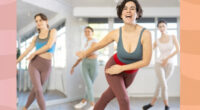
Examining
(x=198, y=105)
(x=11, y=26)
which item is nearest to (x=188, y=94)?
(x=198, y=105)

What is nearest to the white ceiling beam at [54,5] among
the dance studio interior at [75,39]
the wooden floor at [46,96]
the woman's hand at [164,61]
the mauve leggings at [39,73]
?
the dance studio interior at [75,39]

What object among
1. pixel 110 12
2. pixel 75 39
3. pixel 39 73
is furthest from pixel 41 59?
pixel 110 12

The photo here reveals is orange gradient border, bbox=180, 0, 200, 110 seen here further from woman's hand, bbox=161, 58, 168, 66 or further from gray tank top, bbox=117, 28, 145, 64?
woman's hand, bbox=161, 58, 168, 66

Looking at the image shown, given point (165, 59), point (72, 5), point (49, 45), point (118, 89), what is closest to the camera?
point (118, 89)

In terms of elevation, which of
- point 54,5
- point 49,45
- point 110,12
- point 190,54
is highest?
point 54,5

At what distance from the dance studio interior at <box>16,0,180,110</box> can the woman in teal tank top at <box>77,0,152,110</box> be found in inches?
72.1

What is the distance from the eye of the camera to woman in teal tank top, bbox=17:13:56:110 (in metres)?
2.02

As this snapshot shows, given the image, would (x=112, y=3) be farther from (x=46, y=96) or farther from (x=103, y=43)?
(x=103, y=43)

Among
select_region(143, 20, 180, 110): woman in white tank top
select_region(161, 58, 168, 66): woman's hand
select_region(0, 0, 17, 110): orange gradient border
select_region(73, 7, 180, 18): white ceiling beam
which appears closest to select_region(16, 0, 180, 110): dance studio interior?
select_region(73, 7, 180, 18): white ceiling beam

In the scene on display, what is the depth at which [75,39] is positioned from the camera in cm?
442

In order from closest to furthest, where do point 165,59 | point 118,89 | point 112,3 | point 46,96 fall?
point 118,89 < point 165,59 < point 46,96 < point 112,3

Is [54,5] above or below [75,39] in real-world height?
above

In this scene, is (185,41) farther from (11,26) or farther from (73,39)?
(73,39)

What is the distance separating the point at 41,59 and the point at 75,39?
7.75 feet
